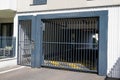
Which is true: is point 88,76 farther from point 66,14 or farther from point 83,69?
point 66,14

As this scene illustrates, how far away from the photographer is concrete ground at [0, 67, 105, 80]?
9227 millimetres

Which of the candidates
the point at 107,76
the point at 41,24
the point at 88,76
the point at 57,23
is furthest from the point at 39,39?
the point at 107,76

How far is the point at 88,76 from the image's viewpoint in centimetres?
966

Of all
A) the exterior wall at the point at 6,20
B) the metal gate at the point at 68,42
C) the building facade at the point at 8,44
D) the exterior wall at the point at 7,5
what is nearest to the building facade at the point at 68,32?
the metal gate at the point at 68,42

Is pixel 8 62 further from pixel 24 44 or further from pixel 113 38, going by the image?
pixel 113 38

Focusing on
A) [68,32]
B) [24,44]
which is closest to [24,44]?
[24,44]

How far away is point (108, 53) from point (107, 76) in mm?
1176

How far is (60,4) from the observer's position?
35.9ft

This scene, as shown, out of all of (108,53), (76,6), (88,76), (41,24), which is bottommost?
(88,76)

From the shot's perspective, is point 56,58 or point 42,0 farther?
point 56,58

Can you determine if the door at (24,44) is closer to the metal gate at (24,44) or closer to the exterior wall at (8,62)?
the metal gate at (24,44)

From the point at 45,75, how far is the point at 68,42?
15.2ft

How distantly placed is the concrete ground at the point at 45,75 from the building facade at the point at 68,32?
0.52 metres

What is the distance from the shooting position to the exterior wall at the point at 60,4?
9.84m
